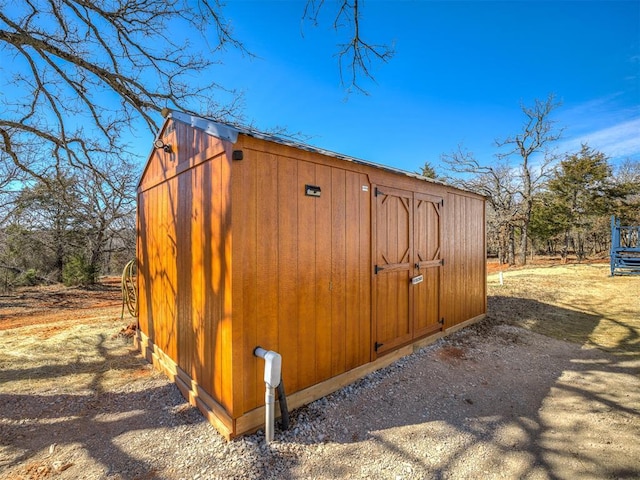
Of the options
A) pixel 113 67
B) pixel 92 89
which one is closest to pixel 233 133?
pixel 113 67

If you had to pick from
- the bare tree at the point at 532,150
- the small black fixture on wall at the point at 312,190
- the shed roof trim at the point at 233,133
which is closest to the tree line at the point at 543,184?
the bare tree at the point at 532,150

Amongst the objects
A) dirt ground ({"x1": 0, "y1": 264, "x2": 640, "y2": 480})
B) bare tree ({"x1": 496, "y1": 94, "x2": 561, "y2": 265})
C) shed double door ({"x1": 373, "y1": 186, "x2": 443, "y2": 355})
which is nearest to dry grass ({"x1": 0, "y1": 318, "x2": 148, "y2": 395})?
dirt ground ({"x1": 0, "y1": 264, "x2": 640, "y2": 480})

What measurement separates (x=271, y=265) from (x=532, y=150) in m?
20.0

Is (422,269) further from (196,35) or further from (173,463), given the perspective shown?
(196,35)

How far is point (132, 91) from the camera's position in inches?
209

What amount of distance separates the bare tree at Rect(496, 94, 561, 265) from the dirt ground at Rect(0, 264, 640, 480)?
14.7 meters

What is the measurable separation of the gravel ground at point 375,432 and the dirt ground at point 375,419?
0.04ft

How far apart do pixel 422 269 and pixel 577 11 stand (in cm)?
597

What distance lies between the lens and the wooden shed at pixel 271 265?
2.51m

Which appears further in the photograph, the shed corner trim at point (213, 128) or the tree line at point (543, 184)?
the tree line at point (543, 184)

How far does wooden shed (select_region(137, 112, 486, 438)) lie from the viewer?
8.23 feet

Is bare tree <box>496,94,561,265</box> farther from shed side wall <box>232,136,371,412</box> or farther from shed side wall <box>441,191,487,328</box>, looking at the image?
shed side wall <box>232,136,371,412</box>

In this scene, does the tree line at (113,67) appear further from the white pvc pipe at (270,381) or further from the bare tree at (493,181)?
the bare tree at (493,181)

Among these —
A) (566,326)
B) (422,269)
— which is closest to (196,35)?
(422,269)
